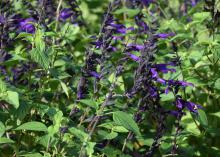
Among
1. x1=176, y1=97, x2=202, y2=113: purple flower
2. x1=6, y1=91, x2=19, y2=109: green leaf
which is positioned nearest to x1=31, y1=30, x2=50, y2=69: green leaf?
x1=6, y1=91, x2=19, y2=109: green leaf

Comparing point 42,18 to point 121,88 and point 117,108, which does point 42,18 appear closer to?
point 117,108

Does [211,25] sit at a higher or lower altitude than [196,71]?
higher

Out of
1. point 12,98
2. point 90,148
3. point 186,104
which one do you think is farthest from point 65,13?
point 90,148

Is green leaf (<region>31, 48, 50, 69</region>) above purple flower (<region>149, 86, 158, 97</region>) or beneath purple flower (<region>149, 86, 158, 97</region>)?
above

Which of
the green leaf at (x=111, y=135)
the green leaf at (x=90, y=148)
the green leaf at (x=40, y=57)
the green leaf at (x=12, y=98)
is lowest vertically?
the green leaf at (x=111, y=135)

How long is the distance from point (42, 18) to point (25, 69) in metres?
1.13

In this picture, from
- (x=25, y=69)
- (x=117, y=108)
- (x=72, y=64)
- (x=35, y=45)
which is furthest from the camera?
(x=25, y=69)

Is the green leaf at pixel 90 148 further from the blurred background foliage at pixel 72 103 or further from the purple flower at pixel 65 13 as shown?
the purple flower at pixel 65 13

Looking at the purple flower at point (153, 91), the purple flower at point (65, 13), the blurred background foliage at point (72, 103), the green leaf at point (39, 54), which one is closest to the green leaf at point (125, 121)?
the blurred background foliage at point (72, 103)

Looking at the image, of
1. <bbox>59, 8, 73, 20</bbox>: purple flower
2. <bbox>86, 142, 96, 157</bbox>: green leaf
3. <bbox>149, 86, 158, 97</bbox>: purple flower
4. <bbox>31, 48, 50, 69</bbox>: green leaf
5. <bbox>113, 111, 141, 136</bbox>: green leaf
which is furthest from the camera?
<bbox>59, 8, 73, 20</bbox>: purple flower

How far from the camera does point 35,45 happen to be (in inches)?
132

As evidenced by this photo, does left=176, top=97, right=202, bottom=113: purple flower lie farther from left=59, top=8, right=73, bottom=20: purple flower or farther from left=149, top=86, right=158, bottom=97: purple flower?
left=59, top=8, right=73, bottom=20: purple flower

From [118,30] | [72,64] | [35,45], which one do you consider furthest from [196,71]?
[35,45]

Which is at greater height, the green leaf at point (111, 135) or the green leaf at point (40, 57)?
the green leaf at point (40, 57)
